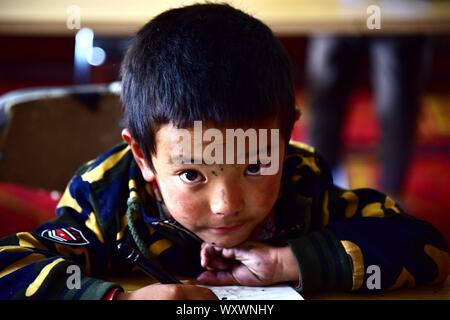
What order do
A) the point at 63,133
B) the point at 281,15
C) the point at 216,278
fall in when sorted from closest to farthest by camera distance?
the point at 216,278 → the point at 63,133 → the point at 281,15

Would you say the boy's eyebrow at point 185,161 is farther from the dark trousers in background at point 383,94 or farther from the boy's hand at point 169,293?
the dark trousers in background at point 383,94

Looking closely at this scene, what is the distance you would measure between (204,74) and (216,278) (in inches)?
7.7

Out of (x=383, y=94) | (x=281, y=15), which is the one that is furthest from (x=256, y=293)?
(x=383, y=94)

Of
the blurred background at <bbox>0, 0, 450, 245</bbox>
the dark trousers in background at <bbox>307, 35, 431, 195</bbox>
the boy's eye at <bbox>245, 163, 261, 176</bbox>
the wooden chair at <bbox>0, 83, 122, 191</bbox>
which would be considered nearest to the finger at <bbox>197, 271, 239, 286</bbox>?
the boy's eye at <bbox>245, 163, 261, 176</bbox>

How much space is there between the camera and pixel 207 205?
0.65m

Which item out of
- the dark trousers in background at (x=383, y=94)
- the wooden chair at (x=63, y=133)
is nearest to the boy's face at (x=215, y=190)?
the wooden chair at (x=63, y=133)

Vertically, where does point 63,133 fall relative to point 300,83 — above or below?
below

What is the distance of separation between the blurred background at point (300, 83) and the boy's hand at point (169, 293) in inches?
15.9

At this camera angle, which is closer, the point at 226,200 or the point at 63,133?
the point at 226,200

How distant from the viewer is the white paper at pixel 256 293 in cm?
61

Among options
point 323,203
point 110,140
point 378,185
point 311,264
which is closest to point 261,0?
point 378,185

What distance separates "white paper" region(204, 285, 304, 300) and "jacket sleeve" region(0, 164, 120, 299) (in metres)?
0.10

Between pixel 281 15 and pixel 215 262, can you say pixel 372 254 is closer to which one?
pixel 215 262

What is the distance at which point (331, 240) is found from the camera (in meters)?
0.67
